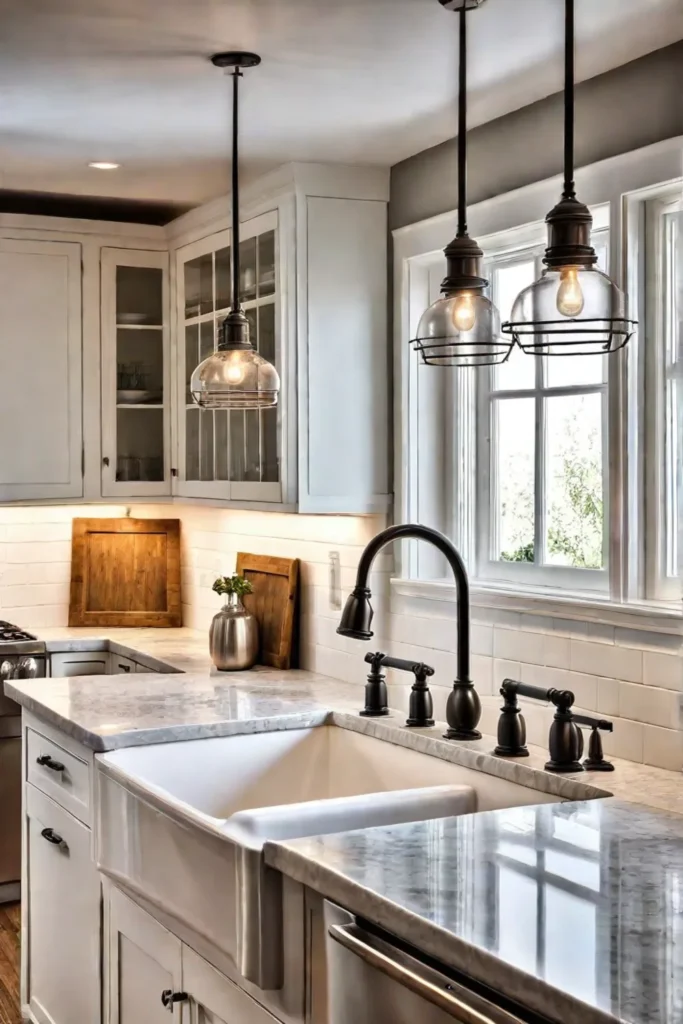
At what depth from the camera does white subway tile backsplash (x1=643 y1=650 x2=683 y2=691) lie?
2602 millimetres

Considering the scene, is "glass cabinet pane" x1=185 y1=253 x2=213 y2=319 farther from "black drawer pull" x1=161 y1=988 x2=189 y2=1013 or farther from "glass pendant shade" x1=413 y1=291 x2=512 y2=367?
"black drawer pull" x1=161 y1=988 x2=189 y2=1013

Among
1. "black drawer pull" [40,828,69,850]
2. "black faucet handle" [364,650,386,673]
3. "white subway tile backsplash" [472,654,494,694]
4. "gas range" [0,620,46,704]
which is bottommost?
"black drawer pull" [40,828,69,850]

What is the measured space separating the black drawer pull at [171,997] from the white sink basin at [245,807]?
6.1 inches

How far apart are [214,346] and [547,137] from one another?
5.33ft

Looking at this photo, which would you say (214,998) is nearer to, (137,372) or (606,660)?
(606,660)

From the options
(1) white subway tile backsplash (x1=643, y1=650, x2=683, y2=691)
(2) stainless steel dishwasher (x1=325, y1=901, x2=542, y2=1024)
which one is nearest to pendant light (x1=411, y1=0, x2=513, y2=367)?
(1) white subway tile backsplash (x1=643, y1=650, x2=683, y2=691)

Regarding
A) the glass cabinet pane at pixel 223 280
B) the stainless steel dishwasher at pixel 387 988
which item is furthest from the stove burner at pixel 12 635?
the stainless steel dishwasher at pixel 387 988

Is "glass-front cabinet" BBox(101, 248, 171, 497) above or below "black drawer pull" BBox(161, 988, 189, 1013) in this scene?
above

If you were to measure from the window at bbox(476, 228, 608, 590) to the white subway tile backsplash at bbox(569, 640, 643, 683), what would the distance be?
19cm

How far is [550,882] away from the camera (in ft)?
5.81

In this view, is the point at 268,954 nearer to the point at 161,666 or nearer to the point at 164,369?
the point at 161,666

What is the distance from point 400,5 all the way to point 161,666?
7.78 ft

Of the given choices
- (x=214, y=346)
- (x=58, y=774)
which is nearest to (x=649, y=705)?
(x=58, y=774)

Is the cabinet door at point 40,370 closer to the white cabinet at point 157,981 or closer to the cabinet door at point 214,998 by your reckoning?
the white cabinet at point 157,981
